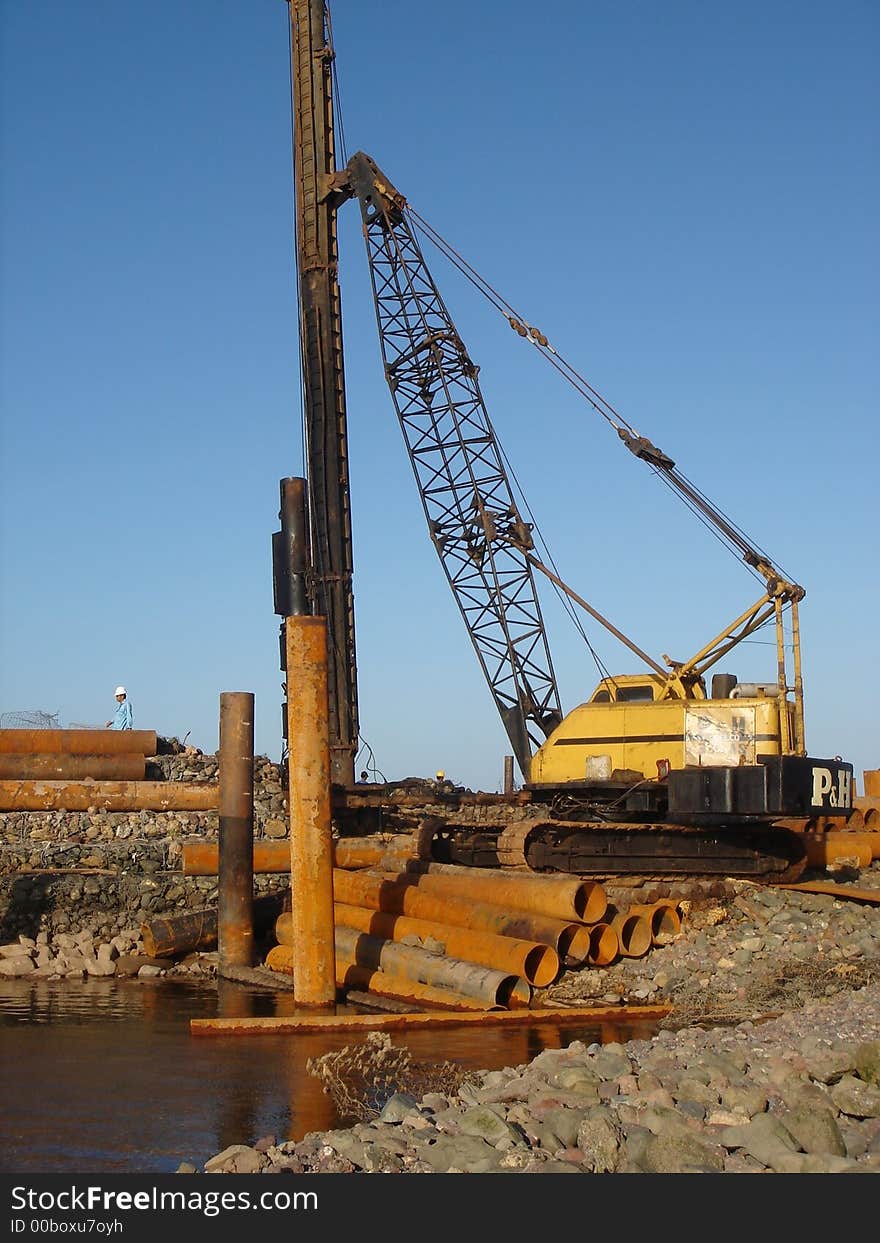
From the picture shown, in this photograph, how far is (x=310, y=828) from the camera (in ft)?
40.8

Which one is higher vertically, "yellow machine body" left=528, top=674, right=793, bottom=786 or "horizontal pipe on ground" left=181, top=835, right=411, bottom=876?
"yellow machine body" left=528, top=674, right=793, bottom=786

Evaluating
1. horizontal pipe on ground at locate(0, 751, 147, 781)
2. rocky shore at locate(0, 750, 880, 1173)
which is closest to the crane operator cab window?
rocky shore at locate(0, 750, 880, 1173)

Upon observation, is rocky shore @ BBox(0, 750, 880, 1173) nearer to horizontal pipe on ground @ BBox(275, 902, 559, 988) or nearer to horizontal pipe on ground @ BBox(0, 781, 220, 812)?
horizontal pipe on ground @ BBox(275, 902, 559, 988)

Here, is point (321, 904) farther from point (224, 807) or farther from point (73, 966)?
point (73, 966)

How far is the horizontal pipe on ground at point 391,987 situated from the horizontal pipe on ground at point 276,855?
2492mm

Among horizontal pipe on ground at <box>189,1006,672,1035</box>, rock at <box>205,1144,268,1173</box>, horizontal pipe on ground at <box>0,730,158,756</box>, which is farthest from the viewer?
horizontal pipe on ground at <box>0,730,158,756</box>

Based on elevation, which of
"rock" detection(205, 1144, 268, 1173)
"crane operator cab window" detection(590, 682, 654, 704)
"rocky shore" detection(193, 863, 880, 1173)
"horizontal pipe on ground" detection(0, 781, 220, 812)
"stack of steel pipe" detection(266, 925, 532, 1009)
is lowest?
"stack of steel pipe" detection(266, 925, 532, 1009)

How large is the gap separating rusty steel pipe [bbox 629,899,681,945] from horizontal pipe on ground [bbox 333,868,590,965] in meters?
1.35

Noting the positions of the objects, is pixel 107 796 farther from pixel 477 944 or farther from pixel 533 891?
pixel 477 944

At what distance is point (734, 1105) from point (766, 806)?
35.1 ft

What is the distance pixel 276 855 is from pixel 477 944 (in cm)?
467

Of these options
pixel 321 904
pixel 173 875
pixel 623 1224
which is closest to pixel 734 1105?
pixel 623 1224

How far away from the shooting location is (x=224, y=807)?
1486cm

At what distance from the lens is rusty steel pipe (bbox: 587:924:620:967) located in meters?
14.0
